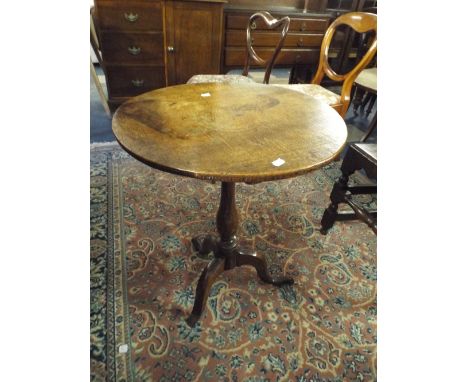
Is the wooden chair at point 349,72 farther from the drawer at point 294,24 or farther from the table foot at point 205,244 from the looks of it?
the table foot at point 205,244

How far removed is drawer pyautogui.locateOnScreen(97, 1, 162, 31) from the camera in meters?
2.40

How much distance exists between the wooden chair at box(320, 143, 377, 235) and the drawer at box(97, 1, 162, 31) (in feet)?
6.99

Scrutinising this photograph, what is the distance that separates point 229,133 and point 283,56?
267 cm

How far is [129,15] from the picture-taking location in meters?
2.47

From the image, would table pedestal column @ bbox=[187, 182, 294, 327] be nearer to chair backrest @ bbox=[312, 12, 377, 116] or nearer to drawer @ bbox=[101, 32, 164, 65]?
chair backrest @ bbox=[312, 12, 377, 116]

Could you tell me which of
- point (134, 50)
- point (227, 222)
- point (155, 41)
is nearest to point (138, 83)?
point (134, 50)

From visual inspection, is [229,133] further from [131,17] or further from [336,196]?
[131,17]

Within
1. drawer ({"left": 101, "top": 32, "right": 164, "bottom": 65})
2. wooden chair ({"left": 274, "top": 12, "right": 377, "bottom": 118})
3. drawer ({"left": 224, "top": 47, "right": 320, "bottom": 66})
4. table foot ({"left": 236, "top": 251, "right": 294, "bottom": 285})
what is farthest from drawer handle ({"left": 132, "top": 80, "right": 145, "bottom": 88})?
table foot ({"left": 236, "top": 251, "right": 294, "bottom": 285})

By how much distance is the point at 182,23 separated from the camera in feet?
8.49

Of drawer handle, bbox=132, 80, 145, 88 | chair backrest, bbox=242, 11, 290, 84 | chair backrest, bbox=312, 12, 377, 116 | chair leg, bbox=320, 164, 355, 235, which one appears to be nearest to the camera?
chair leg, bbox=320, 164, 355, 235

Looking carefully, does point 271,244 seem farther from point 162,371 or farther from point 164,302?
point 162,371

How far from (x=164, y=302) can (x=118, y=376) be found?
1.10ft
